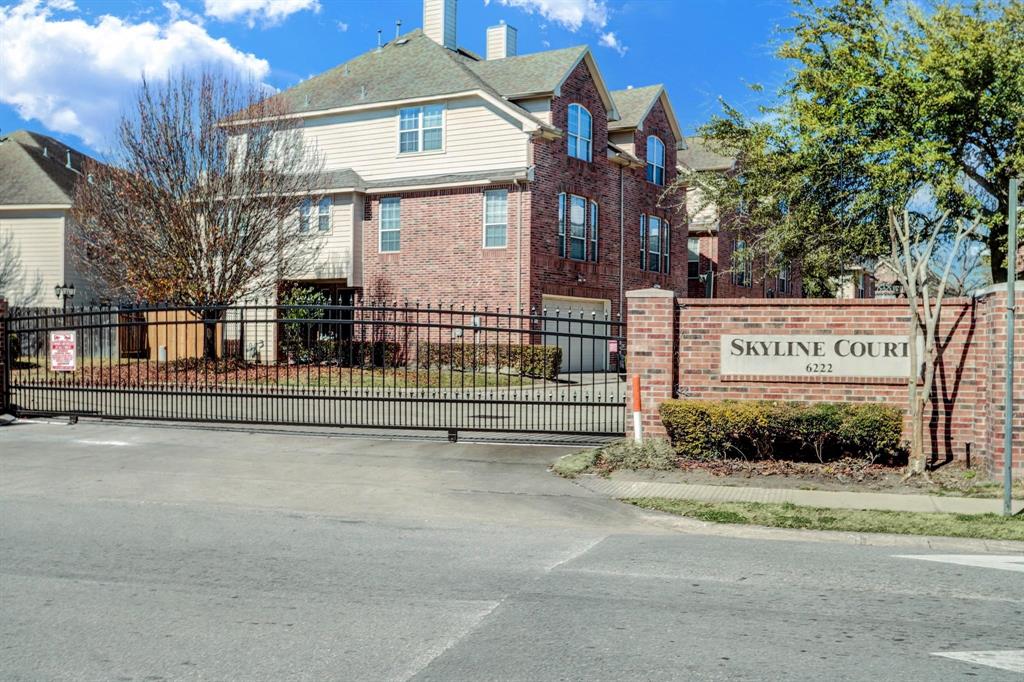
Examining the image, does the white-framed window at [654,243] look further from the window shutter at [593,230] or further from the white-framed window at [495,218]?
the white-framed window at [495,218]

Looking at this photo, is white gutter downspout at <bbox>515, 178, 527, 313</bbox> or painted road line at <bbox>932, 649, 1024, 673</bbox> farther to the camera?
white gutter downspout at <bbox>515, 178, 527, 313</bbox>

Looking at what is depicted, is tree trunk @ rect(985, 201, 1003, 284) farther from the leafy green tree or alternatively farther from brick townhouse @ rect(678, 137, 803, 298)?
brick townhouse @ rect(678, 137, 803, 298)

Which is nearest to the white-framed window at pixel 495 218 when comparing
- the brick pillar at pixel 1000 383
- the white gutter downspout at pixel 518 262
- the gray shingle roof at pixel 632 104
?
the white gutter downspout at pixel 518 262

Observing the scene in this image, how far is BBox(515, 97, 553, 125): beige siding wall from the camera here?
92.3 ft

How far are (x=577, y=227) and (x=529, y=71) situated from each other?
A: 5216 millimetres

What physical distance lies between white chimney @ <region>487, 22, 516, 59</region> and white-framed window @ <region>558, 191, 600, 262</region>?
29.1 ft

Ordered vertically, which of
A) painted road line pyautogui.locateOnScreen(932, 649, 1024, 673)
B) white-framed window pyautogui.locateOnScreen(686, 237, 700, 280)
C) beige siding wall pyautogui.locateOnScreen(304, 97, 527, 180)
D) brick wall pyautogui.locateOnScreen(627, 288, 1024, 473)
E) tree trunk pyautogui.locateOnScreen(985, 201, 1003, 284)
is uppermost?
beige siding wall pyautogui.locateOnScreen(304, 97, 527, 180)

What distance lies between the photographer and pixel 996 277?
21.6m

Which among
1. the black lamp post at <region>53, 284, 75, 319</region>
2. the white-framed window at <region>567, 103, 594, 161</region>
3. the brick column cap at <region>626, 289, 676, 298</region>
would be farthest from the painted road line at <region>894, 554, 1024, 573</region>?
the black lamp post at <region>53, 284, 75, 319</region>

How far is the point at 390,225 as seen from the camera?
29.0 meters

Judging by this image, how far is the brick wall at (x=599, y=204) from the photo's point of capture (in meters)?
27.5

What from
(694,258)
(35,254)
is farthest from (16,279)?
(694,258)

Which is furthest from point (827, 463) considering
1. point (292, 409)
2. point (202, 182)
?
point (202, 182)

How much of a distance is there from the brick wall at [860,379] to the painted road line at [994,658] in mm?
6221
